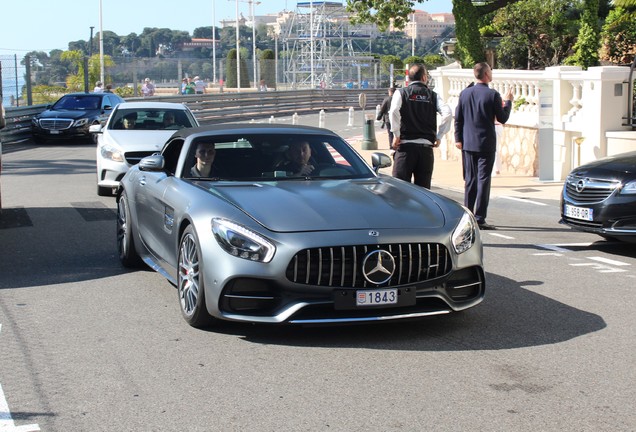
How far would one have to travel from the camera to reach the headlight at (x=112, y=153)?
15070 mm

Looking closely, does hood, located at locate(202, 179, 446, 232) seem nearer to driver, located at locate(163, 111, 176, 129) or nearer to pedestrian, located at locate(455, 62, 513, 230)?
pedestrian, located at locate(455, 62, 513, 230)

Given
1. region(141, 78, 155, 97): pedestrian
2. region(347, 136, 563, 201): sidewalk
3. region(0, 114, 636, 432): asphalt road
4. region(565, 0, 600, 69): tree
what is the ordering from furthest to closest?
region(141, 78, 155, 97): pedestrian
region(565, 0, 600, 69): tree
region(347, 136, 563, 201): sidewalk
region(0, 114, 636, 432): asphalt road

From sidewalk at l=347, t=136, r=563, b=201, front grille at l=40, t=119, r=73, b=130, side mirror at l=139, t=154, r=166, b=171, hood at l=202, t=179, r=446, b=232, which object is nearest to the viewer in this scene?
hood at l=202, t=179, r=446, b=232

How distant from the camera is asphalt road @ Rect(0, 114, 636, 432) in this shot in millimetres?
4988

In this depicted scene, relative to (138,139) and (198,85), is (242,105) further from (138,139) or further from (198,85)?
(138,139)

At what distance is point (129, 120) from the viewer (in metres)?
16.3

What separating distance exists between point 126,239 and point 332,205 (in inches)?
118

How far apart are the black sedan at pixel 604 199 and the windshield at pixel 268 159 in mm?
3297

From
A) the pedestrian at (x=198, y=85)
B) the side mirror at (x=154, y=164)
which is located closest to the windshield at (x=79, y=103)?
the pedestrian at (x=198, y=85)

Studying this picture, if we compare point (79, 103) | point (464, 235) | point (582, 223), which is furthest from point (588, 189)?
point (79, 103)

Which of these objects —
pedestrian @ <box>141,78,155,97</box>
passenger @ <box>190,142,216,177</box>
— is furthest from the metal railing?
passenger @ <box>190,142,216,177</box>

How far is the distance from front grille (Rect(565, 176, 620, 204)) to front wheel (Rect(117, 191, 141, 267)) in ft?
15.6

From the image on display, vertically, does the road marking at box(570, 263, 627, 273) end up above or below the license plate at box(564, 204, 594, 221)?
below

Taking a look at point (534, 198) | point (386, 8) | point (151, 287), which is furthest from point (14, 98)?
point (151, 287)
